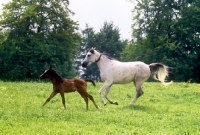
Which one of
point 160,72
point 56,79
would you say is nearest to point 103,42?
point 160,72

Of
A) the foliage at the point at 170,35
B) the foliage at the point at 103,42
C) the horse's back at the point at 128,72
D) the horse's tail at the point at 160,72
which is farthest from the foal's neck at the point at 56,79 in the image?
the foliage at the point at 103,42

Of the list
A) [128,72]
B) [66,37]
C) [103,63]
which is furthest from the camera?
[66,37]

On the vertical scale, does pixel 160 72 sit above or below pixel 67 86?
above

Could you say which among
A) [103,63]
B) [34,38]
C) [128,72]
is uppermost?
[34,38]

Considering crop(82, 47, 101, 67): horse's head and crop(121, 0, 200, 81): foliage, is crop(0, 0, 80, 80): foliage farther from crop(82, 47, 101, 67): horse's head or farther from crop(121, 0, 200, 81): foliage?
crop(82, 47, 101, 67): horse's head

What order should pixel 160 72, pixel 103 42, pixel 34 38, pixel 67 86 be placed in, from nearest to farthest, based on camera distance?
pixel 67 86 < pixel 160 72 < pixel 34 38 < pixel 103 42

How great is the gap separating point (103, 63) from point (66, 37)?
103ft

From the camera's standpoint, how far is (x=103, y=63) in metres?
14.8

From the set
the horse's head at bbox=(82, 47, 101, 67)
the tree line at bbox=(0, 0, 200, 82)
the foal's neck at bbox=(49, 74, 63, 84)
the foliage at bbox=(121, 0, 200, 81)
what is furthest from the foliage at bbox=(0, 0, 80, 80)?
the foal's neck at bbox=(49, 74, 63, 84)

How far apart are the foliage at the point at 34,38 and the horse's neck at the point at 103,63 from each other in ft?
91.9

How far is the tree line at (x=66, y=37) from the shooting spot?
42.4 m

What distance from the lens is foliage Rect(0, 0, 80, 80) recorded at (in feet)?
138

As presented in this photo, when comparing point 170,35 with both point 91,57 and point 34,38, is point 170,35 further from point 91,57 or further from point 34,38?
point 91,57

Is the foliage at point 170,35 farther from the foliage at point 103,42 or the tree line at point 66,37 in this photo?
the foliage at point 103,42
